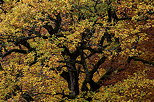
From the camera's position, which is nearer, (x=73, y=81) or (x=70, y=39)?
(x=70, y=39)

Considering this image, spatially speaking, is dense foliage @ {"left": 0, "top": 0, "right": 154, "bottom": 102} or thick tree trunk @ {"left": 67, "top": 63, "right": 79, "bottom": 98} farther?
thick tree trunk @ {"left": 67, "top": 63, "right": 79, "bottom": 98}

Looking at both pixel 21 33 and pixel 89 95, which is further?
pixel 89 95

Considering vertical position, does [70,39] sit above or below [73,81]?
above

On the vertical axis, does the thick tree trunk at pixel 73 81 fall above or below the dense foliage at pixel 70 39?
below

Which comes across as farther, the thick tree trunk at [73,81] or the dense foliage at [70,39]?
the thick tree trunk at [73,81]

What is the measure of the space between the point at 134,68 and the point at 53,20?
10.3 metres

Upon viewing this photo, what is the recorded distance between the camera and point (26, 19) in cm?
1498

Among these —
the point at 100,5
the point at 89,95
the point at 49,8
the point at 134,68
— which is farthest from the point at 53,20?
the point at 134,68

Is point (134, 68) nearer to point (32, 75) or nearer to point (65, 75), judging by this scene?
point (65, 75)

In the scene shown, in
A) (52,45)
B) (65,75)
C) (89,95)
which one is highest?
(52,45)

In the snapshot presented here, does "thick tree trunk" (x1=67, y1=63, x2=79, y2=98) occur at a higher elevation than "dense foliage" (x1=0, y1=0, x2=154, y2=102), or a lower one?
lower

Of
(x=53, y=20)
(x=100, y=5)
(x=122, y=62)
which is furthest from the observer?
(x=122, y=62)

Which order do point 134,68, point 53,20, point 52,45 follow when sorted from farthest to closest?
point 134,68 → point 53,20 → point 52,45

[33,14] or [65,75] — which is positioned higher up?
[33,14]
